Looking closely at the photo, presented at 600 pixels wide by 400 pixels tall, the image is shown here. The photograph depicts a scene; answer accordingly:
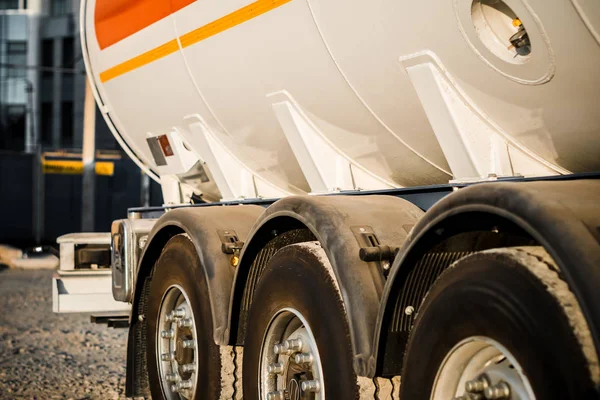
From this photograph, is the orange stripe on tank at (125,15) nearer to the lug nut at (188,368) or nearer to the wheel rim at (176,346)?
the wheel rim at (176,346)

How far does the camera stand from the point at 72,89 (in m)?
43.3

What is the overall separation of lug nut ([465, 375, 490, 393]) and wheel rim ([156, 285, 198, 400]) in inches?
92.8

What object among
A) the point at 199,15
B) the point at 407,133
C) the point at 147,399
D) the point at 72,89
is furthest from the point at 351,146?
the point at 72,89

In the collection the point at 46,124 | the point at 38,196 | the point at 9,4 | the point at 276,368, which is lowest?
the point at 276,368

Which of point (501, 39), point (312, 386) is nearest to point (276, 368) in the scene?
point (312, 386)

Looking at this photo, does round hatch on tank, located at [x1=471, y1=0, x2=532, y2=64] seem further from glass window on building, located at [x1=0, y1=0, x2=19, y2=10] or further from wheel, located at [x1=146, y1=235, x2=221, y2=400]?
glass window on building, located at [x1=0, y1=0, x2=19, y2=10]

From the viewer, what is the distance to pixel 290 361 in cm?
372

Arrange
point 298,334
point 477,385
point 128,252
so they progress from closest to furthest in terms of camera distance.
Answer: point 477,385 < point 298,334 < point 128,252

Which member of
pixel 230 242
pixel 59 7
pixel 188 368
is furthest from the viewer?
pixel 59 7

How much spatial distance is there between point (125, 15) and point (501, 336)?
3938 mm

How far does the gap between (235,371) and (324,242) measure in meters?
1.36

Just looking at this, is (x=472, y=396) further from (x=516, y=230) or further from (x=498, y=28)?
(x=498, y=28)

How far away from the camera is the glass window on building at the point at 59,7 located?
43875mm

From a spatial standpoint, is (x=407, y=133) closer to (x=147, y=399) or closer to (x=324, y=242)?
(x=324, y=242)
